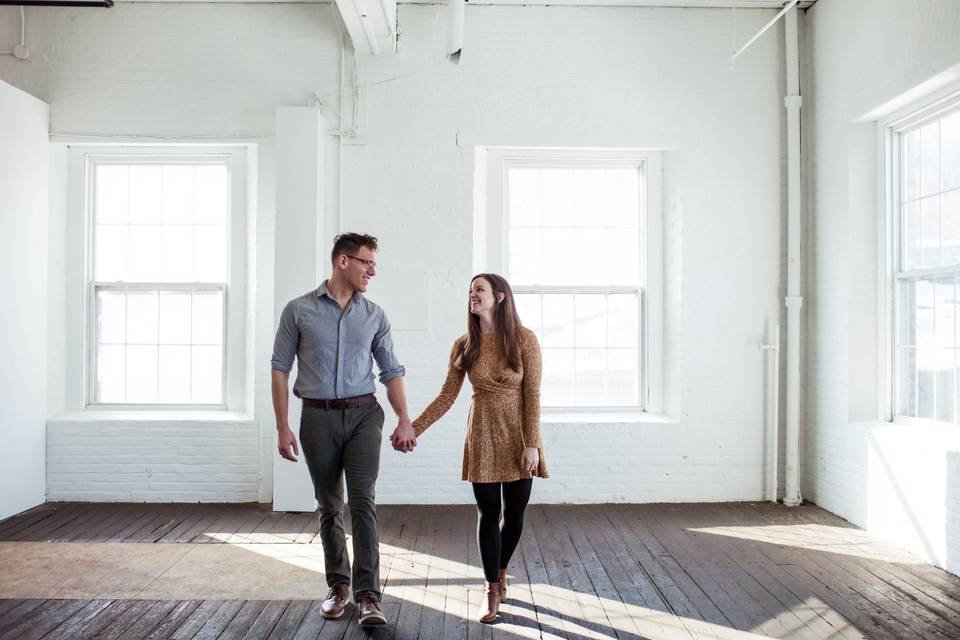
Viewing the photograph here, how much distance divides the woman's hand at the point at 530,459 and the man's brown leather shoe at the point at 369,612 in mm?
857

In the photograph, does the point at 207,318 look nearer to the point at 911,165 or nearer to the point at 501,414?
the point at 501,414

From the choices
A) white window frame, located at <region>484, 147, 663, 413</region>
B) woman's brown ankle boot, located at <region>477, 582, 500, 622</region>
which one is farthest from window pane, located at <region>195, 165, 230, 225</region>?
woman's brown ankle boot, located at <region>477, 582, 500, 622</region>

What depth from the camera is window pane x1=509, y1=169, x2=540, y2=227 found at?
556cm

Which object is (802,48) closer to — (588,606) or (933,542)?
(933,542)

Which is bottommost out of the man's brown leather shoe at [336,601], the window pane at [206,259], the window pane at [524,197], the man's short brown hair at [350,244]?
the man's brown leather shoe at [336,601]

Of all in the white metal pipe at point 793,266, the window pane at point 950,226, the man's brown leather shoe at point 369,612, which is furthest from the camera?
the white metal pipe at point 793,266

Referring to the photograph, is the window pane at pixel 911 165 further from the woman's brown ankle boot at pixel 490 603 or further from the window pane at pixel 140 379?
the window pane at pixel 140 379

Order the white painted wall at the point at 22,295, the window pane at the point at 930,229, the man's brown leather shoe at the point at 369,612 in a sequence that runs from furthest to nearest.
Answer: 1. the white painted wall at the point at 22,295
2. the window pane at the point at 930,229
3. the man's brown leather shoe at the point at 369,612

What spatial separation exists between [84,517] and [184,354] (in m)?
1.31

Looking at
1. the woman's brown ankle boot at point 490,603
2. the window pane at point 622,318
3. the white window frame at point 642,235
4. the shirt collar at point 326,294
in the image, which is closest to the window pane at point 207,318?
the white window frame at point 642,235

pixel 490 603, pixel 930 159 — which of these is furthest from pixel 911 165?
pixel 490 603

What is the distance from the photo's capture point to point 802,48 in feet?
17.5

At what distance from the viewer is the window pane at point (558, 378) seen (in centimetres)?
554

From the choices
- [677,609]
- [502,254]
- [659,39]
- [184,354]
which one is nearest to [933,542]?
[677,609]
